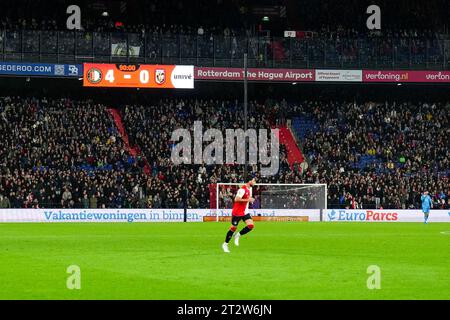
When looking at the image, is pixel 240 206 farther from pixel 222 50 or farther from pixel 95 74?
pixel 222 50

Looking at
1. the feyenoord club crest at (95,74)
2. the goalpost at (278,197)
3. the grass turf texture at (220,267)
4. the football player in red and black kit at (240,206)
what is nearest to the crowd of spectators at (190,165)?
the goalpost at (278,197)

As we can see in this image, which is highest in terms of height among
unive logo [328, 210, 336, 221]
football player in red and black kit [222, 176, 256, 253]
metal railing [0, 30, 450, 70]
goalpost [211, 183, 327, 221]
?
metal railing [0, 30, 450, 70]

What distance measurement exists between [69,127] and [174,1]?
633 inches

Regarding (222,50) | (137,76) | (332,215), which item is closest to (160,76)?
(137,76)

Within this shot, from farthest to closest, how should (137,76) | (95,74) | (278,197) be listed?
1. (137,76)
2. (95,74)
3. (278,197)

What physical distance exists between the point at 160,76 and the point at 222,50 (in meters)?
6.83

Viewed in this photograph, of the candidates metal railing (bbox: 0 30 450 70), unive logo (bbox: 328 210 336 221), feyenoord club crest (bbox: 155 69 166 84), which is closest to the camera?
unive logo (bbox: 328 210 336 221)

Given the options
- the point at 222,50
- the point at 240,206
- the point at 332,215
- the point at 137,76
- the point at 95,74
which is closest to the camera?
the point at 240,206

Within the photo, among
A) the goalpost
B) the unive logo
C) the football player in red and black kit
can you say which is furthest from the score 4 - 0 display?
the football player in red and black kit

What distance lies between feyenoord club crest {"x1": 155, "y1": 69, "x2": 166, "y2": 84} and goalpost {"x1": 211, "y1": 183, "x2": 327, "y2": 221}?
10120 mm

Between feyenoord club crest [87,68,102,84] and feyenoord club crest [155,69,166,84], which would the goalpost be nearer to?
feyenoord club crest [155,69,166,84]

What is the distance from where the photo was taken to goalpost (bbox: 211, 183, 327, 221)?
195 ft

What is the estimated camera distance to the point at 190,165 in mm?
64000

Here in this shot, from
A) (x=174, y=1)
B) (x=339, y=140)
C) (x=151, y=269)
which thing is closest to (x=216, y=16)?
(x=174, y=1)
